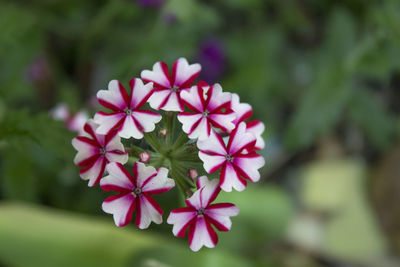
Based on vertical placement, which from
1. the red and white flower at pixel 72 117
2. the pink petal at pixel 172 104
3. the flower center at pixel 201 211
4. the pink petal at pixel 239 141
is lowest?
the flower center at pixel 201 211

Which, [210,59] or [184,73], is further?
[210,59]

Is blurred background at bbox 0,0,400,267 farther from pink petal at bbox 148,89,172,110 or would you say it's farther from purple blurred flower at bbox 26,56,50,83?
pink petal at bbox 148,89,172,110

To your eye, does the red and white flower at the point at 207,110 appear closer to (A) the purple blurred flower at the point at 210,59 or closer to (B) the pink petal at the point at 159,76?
(B) the pink petal at the point at 159,76

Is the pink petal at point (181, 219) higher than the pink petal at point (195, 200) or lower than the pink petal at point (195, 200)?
lower

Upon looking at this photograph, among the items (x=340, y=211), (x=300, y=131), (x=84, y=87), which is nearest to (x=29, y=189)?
(x=84, y=87)

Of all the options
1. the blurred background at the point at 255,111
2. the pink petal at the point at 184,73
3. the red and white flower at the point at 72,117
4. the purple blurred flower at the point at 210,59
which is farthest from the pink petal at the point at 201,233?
the purple blurred flower at the point at 210,59

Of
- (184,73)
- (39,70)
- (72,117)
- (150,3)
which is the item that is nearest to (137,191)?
(184,73)

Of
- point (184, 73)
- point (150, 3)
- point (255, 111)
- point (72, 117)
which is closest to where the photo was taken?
point (184, 73)

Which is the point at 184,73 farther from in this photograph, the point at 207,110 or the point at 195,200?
the point at 195,200
